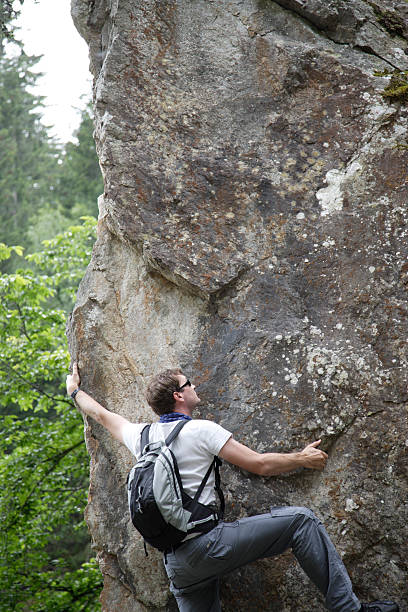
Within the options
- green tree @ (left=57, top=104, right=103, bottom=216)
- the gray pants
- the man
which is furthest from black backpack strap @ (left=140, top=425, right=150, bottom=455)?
green tree @ (left=57, top=104, right=103, bottom=216)

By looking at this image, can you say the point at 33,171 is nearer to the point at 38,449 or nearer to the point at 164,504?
the point at 38,449

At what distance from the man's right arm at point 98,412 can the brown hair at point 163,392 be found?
1.54 ft

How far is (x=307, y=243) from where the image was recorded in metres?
4.33

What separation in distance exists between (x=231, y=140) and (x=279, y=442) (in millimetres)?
2304

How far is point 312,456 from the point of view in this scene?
3703 mm

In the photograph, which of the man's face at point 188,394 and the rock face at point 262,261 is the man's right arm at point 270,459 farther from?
the man's face at point 188,394

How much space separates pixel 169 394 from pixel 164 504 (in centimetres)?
68

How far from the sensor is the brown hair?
3631 mm

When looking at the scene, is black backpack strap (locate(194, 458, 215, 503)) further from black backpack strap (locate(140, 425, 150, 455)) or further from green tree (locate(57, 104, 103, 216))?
green tree (locate(57, 104, 103, 216))

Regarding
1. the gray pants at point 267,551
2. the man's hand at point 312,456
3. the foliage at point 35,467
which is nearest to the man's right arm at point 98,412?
the gray pants at point 267,551

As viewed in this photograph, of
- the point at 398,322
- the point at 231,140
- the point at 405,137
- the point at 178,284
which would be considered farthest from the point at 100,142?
the point at 398,322

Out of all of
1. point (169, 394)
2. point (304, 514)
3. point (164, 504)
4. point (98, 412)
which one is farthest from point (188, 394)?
point (304, 514)

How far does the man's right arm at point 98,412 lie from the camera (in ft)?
13.3

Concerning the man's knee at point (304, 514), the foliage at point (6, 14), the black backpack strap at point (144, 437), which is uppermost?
the foliage at point (6, 14)
